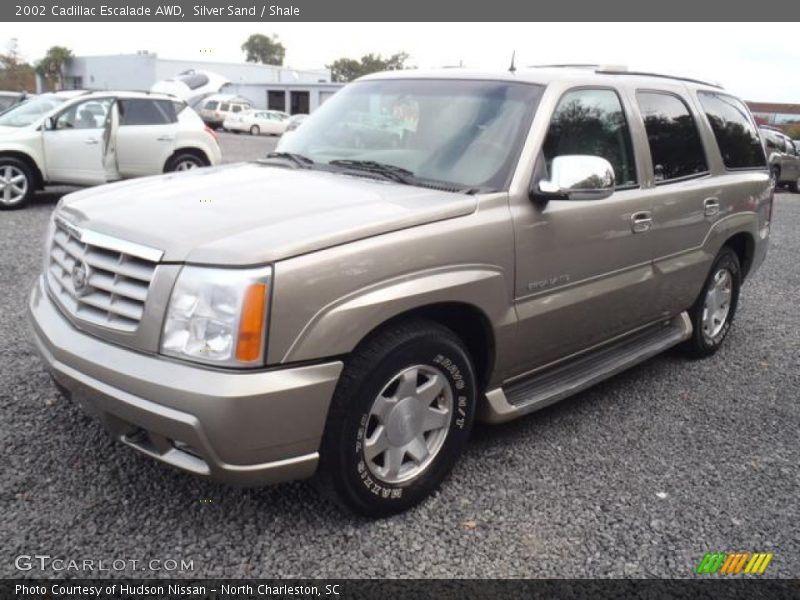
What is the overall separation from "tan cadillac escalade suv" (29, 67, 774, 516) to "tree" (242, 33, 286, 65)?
107m

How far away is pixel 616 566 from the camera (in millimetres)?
2709

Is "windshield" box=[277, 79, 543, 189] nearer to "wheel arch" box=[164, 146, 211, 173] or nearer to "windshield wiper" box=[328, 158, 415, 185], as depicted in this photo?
"windshield wiper" box=[328, 158, 415, 185]

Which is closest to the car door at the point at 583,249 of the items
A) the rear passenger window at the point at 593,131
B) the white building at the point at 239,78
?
the rear passenger window at the point at 593,131

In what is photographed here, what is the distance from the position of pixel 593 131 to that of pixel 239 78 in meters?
52.3

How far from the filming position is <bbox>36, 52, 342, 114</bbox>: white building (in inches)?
1885

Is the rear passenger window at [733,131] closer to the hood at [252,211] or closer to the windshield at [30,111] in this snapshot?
the hood at [252,211]

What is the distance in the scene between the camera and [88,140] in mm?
10094

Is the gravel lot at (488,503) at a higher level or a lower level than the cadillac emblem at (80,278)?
lower

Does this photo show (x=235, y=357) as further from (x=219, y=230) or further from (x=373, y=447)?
(x=373, y=447)

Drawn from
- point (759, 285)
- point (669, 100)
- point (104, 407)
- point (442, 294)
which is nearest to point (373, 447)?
point (442, 294)

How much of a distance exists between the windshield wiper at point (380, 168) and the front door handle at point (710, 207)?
219 cm

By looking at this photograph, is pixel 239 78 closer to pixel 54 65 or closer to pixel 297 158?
pixel 54 65

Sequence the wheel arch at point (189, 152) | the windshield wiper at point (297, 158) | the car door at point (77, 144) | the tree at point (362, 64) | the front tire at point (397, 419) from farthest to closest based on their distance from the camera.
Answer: the tree at point (362, 64) → the wheel arch at point (189, 152) → the car door at point (77, 144) → the windshield wiper at point (297, 158) → the front tire at point (397, 419)

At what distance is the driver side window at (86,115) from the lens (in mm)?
10104
